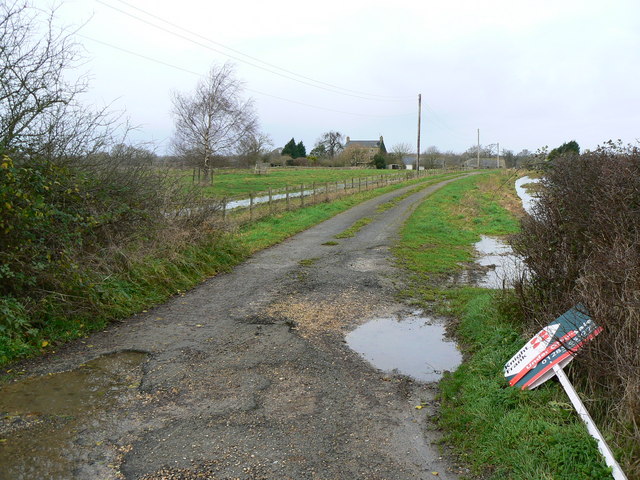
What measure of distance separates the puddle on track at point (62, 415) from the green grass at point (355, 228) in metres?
10.4

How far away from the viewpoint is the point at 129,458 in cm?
397

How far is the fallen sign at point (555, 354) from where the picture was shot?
4.32 m

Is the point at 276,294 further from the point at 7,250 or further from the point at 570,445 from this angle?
the point at 570,445

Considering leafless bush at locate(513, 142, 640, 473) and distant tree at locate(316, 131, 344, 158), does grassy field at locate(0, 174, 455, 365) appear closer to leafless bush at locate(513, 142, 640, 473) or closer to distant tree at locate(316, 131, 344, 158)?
leafless bush at locate(513, 142, 640, 473)

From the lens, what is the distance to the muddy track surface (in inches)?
154

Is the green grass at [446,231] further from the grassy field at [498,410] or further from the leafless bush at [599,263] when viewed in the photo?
the leafless bush at [599,263]

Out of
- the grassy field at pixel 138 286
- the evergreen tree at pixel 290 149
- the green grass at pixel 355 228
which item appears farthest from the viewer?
the evergreen tree at pixel 290 149

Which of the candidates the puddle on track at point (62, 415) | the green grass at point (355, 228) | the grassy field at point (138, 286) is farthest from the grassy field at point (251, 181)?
the puddle on track at point (62, 415)

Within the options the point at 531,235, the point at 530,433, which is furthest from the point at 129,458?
the point at 531,235

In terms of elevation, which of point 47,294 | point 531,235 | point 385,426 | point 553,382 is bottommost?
point 385,426

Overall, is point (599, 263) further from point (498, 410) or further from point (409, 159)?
point (409, 159)

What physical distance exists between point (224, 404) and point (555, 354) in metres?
3.28

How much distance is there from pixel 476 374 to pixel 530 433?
1380mm

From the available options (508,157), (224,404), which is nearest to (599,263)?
(224,404)
